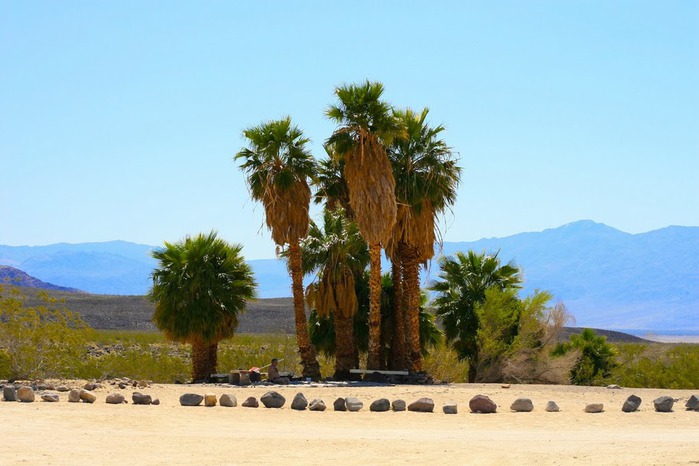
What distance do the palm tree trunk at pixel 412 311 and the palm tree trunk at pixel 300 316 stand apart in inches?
114

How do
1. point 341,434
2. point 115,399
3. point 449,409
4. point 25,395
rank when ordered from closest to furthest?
point 341,434
point 449,409
point 25,395
point 115,399

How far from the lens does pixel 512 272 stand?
32750 mm

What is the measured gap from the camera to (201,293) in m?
29.3

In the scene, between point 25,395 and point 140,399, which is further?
point 140,399

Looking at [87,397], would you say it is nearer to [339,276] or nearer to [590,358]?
[339,276]

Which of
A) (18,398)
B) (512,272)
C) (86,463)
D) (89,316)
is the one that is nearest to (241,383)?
(18,398)

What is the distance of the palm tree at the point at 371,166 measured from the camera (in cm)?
2783

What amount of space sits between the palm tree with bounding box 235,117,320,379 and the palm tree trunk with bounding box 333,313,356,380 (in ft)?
2.36

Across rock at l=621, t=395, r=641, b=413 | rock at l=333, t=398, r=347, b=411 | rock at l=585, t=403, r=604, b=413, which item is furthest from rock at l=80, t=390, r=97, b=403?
rock at l=621, t=395, r=641, b=413

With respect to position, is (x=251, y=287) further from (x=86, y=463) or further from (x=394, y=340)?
(x=86, y=463)

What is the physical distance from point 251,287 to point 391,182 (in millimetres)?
5552

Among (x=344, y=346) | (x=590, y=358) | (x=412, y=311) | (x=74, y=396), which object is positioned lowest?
(x=74, y=396)

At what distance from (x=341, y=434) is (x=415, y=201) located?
43.9ft

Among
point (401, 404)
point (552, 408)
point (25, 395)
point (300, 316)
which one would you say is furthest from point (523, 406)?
point (25, 395)
